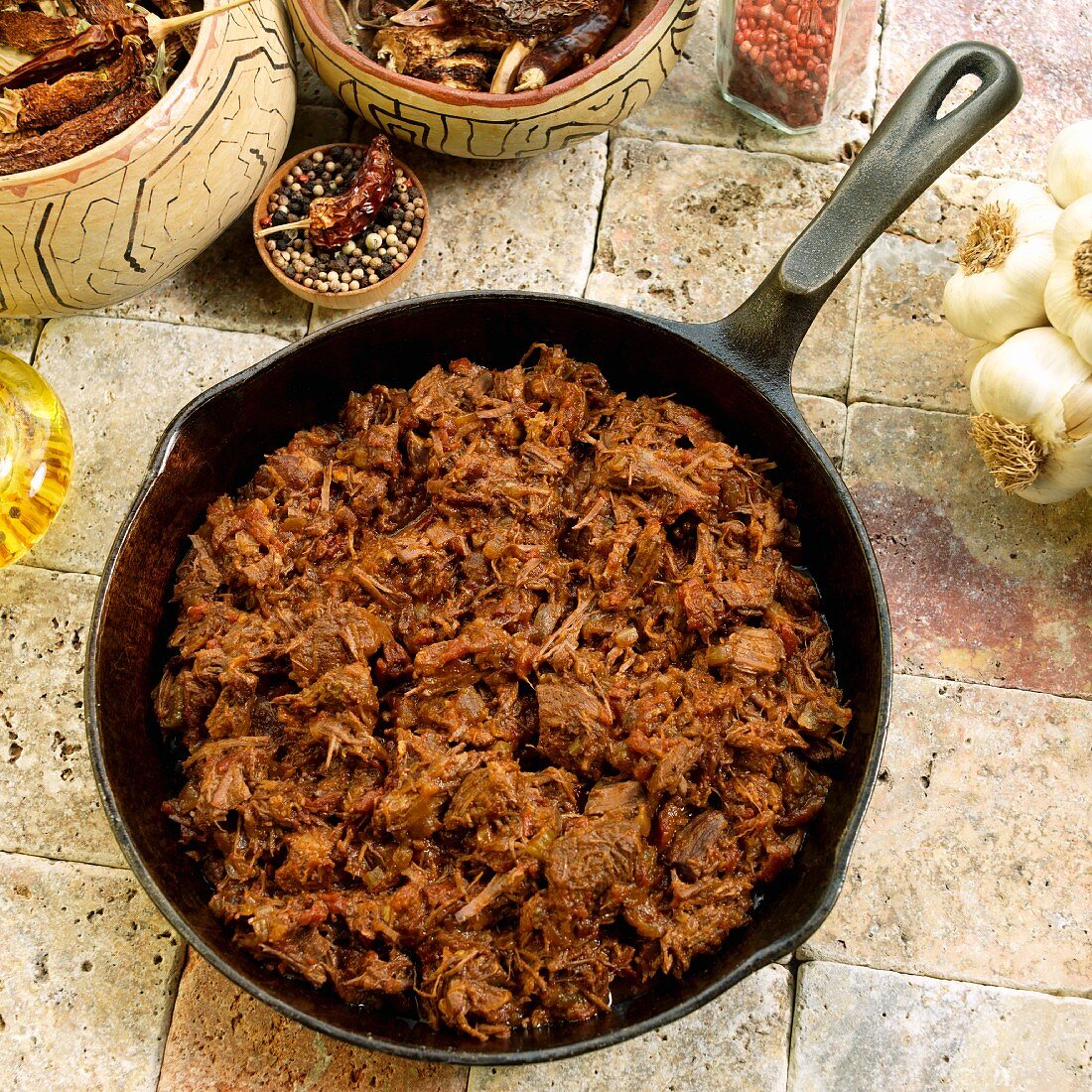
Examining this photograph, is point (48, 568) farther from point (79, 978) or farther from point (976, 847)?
point (976, 847)

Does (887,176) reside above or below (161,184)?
above

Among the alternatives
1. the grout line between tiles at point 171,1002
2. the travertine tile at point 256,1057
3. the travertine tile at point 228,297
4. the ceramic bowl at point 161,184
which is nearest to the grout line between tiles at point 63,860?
the grout line between tiles at point 171,1002

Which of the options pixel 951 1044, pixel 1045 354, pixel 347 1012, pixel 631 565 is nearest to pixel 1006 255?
pixel 1045 354

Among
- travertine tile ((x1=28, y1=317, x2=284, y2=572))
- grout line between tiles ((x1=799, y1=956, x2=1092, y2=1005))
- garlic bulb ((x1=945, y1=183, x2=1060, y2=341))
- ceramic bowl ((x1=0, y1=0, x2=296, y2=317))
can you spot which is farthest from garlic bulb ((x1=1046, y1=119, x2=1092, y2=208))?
travertine tile ((x1=28, y1=317, x2=284, y2=572))

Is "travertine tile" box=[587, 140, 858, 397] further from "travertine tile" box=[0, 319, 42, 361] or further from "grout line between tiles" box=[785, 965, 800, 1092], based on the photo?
"travertine tile" box=[0, 319, 42, 361]

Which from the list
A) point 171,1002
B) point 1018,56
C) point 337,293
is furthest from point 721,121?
point 171,1002

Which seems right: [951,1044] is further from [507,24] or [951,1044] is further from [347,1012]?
[507,24]
